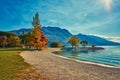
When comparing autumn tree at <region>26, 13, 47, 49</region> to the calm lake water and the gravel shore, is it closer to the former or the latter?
the calm lake water

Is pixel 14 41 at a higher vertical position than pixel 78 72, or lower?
higher

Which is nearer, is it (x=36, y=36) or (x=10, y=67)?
(x=10, y=67)

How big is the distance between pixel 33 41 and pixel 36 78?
73.6 metres

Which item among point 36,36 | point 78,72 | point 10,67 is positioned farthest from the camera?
point 36,36

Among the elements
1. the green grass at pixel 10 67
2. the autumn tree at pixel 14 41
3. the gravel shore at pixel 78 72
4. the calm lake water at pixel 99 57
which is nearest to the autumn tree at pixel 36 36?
the calm lake water at pixel 99 57

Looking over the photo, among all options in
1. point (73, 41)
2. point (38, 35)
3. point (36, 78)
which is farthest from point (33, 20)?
point (36, 78)

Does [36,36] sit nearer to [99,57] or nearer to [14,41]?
[99,57]

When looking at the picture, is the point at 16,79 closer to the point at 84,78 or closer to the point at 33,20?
the point at 84,78

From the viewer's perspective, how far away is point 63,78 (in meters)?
15.4

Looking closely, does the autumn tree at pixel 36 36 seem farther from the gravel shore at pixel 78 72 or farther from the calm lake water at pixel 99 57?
the gravel shore at pixel 78 72

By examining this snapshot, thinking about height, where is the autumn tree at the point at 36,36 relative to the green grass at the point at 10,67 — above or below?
above

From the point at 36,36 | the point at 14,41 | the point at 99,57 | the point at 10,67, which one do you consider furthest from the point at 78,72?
the point at 14,41

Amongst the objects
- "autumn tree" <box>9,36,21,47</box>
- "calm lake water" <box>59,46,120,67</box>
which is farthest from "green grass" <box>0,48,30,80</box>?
"autumn tree" <box>9,36,21,47</box>

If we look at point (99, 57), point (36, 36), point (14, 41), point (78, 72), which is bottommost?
point (99, 57)
